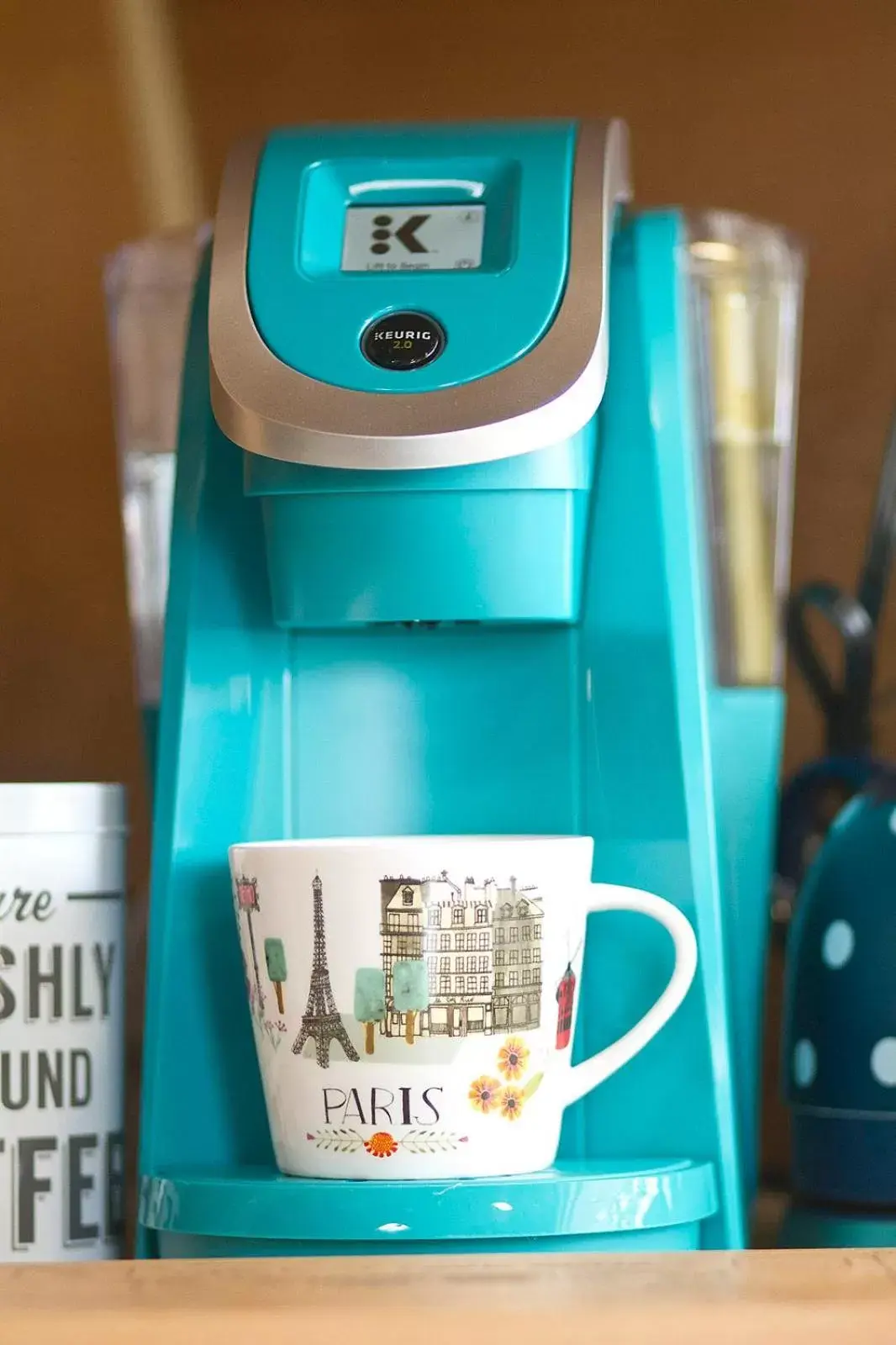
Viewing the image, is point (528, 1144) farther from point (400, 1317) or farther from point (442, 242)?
point (442, 242)

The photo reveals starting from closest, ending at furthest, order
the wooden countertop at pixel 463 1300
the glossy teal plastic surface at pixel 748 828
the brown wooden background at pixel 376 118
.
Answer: the wooden countertop at pixel 463 1300
the glossy teal plastic surface at pixel 748 828
the brown wooden background at pixel 376 118

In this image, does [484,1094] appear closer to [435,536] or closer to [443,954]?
[443,954]

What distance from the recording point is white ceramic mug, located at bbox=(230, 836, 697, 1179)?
0.49 meters

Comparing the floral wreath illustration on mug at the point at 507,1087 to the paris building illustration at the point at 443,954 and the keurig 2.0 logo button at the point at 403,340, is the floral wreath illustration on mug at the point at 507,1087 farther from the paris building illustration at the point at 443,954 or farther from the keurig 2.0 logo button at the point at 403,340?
the keurig 2.0 logo button at the point at 403,340

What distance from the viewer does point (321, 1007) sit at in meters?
0.50

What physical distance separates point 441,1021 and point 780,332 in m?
0.39

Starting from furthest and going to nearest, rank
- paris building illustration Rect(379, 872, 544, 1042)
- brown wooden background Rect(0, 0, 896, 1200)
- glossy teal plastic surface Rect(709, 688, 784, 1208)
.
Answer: brown wooden background Rect(0, 0, 896, 1200) < glossy teal plastic surface Rect(709, 688, 784, 1208) < paris building illustration Rect(379, 872, 544, 1042)

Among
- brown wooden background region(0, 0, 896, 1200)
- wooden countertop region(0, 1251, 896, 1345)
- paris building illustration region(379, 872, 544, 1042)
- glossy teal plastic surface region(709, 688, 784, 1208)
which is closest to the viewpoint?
wooden countertop region(0, 1251, 896, 1345)

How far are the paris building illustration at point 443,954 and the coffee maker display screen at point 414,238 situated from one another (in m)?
0.23

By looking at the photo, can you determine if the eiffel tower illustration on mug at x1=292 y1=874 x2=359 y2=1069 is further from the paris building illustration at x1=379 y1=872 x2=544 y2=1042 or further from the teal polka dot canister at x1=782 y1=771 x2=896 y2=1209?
the teal polka dot canister at x1=782 y1=771 x2=896 y2=1209

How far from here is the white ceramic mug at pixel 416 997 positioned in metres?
0.49

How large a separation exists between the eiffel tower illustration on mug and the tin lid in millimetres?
116

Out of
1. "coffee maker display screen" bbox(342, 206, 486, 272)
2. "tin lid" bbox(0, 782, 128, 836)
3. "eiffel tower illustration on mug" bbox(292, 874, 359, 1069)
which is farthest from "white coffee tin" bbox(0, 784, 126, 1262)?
"coffee maker display screen" bbox(342, 206, 486, 272)

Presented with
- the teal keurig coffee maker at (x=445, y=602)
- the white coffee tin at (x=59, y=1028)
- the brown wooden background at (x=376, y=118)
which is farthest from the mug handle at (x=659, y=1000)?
the brown wooden background at (x=376, y=118)
